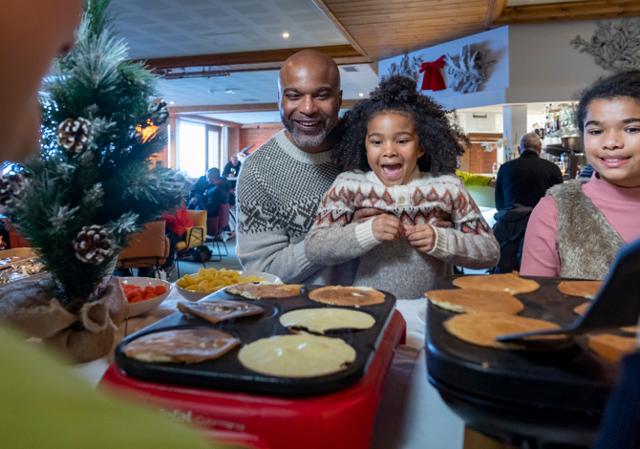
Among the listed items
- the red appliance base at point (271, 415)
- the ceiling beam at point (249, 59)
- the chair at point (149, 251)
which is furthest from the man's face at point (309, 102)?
the ceiling beam at point (249, 59)

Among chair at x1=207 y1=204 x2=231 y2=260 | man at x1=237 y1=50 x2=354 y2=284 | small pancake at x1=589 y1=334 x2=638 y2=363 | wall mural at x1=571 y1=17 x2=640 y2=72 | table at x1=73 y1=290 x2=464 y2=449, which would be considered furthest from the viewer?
chair at x1=207 y1=204 x2=231 y2=260

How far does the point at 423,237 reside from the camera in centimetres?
126

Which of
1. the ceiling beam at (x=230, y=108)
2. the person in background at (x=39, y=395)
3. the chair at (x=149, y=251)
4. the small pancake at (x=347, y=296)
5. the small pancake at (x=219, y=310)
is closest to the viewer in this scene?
the person in background at (x=39, y=395)

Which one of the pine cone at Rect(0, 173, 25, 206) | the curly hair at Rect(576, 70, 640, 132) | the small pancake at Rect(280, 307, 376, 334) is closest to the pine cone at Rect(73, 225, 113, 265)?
the pine cone at Rect(0, 173, 25, 206)

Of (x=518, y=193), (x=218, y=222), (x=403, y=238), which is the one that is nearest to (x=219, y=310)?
(x=403, y=238)

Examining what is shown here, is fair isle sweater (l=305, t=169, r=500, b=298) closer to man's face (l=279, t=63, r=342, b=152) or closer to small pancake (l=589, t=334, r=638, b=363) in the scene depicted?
man's face (l=279, t=63, r=342, b=152)

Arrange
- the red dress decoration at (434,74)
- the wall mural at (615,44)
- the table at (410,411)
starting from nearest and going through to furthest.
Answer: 1. the table at (410,411)
2. the wall mural at (615,44)
3. the red dress decoration at (434,74)

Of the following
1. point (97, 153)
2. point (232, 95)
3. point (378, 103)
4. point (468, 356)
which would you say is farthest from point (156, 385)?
point (232, 95)

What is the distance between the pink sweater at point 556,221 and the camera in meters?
1.28

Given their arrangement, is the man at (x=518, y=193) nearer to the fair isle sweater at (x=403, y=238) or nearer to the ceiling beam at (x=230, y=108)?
the fair isle sweater at (x=403, y=238)

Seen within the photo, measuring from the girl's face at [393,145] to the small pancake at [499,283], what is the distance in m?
0.49

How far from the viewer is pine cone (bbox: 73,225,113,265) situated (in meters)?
0.83

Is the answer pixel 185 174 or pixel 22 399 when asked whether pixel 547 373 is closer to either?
pixel 22 399

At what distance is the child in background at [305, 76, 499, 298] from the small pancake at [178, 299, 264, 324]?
0.53 metres
